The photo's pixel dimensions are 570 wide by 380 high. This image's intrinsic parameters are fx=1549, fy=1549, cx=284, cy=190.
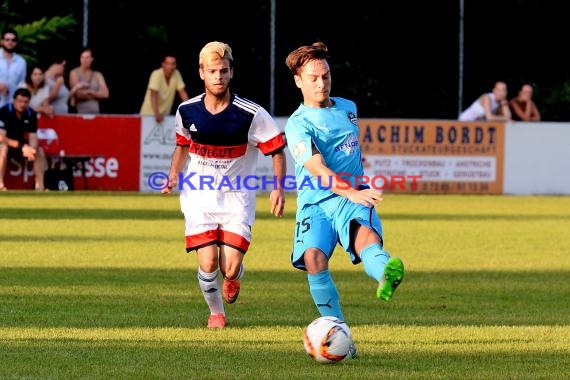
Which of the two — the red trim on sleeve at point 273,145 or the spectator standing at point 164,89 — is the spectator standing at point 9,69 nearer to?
the spectator standing at point 164,89

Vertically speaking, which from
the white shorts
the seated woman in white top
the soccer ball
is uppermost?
the seated woman in white top

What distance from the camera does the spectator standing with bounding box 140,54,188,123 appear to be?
26250 millimetres

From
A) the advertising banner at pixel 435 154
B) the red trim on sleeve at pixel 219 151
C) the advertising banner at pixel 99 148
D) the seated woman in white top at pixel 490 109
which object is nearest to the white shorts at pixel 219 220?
the red trim on sleeve at pixel 219 151

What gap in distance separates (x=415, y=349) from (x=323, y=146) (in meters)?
1.32

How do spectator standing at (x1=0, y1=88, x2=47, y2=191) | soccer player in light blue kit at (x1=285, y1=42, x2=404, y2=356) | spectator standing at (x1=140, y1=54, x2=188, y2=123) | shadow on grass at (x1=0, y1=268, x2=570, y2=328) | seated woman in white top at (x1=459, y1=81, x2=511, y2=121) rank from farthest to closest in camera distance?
seated woman in white top at (x1=459, y1=81, x2=511, y2=121) < spectator standing at (x1=140, y1=54, x2=188, y2=123) < spectator standing at (x1=0, y1=88, x2=47, y2=191) < shadow on grass at (x1=0, y1=268, x2=570, y2=328) < soccer player in light blue kit at (x1=285, y1=42, x2=404, y2=356)

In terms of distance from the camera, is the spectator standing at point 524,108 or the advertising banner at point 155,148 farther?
the spectator standing at point 524,108

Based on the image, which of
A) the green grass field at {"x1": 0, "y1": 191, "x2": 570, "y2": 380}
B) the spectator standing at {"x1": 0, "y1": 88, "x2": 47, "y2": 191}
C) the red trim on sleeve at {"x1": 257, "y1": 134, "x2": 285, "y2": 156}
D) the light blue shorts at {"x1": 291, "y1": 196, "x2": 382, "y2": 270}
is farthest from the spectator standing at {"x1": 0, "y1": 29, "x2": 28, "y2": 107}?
the light blue shorts at {"x1": 291, "y1": 196, "x2": 382, "y2": 270}

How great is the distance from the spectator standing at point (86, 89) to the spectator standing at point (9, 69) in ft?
3.19

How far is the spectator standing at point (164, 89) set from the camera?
26250 mm

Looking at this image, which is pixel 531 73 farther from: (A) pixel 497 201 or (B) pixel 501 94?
(A) pixel 497 201

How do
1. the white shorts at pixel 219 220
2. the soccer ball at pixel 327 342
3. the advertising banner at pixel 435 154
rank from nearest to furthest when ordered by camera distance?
the soccer ball at pixel 327 342 → the white shorts at pixel 219 220 → the advertising banner at pixel 435 154

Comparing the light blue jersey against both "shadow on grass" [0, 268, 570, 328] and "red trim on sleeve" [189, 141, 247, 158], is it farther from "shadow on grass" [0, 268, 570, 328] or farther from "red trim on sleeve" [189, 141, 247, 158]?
"shadow on grass" [0, 268, 570, 328]

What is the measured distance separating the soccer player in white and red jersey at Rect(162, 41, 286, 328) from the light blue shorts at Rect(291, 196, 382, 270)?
1115 mm

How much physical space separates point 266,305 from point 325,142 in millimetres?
2711
